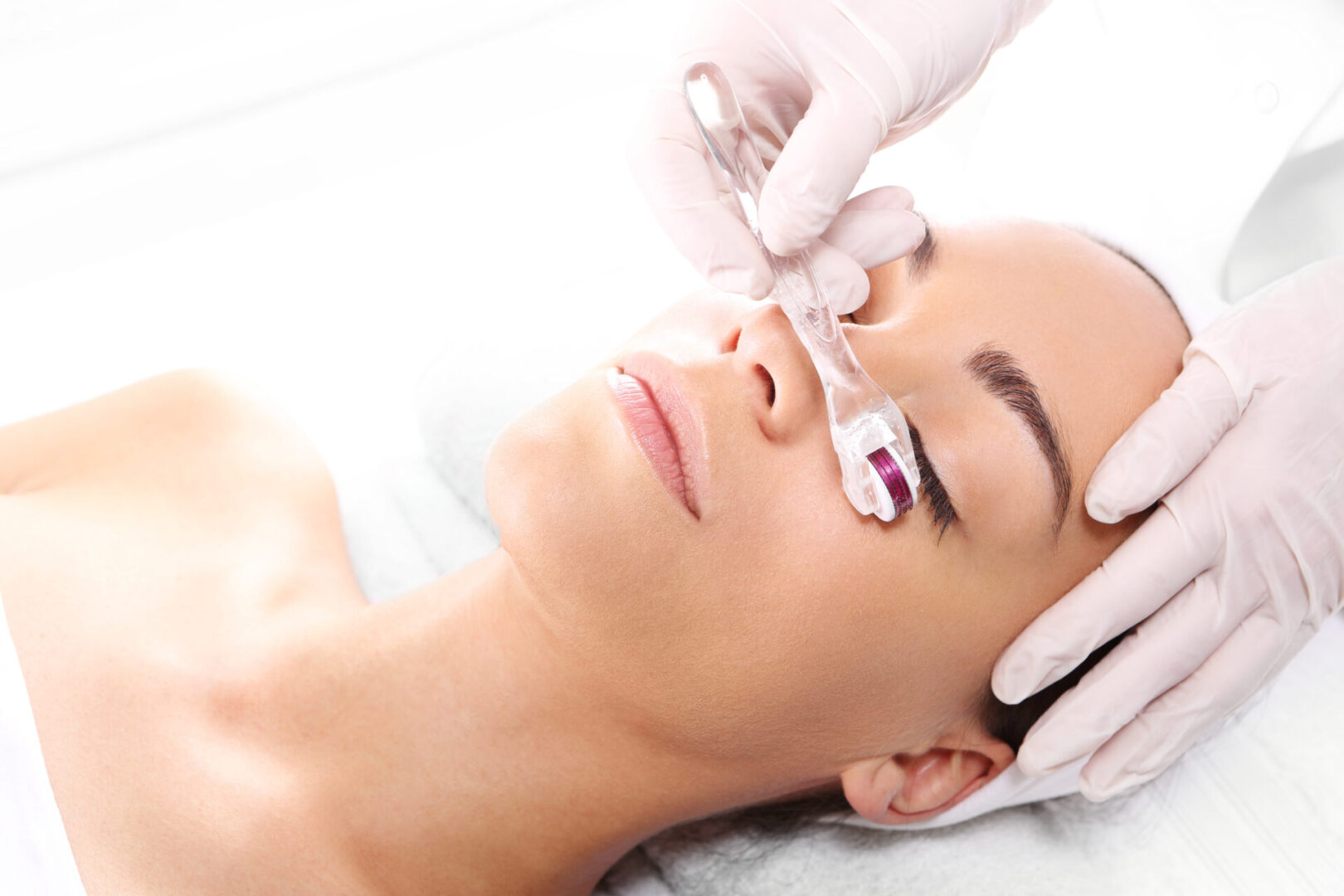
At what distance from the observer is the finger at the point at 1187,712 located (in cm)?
120

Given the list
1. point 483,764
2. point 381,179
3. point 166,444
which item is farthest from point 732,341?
point 381,179

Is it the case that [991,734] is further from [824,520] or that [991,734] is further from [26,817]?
[26,817]

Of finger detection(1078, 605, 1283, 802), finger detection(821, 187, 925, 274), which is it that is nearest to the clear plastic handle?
finger detection(821, 187, 925, 274)

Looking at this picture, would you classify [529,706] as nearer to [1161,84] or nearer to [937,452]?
[937,452]

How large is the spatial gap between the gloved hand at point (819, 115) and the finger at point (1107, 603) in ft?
1.37

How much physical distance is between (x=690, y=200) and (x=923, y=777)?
0.77 meters

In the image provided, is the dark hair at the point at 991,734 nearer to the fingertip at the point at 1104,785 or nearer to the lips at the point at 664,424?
the fingertip at the point at 1104,785

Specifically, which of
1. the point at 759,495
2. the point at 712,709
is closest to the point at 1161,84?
the point at 759,495

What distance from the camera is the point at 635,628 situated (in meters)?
1.07

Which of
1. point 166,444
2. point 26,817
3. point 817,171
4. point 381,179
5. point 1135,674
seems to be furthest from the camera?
point 381,179

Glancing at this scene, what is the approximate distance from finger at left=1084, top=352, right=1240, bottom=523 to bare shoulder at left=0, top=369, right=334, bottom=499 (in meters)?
1.20

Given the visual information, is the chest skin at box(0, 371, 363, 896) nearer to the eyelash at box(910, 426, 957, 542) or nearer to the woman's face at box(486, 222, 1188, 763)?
the woman's face at box(486, 222, 1188, 763)

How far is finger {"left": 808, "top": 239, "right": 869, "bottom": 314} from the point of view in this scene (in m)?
1.13

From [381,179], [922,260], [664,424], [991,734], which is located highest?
[381,179]
